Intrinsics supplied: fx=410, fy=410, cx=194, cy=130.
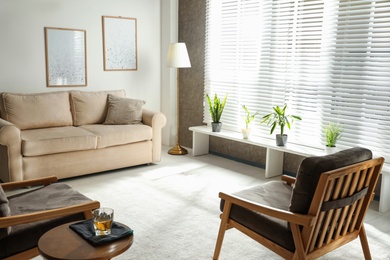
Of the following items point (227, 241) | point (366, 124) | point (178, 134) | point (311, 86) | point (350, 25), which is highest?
point (350, 25)

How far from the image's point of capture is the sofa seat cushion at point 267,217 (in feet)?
7.61

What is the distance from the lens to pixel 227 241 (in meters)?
3.02

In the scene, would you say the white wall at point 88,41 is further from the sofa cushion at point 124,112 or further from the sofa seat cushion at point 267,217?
→ the sofa seat cushion at point 267,217

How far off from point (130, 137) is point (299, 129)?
1.91 meters

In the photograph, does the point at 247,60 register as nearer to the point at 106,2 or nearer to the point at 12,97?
the point at 106,2

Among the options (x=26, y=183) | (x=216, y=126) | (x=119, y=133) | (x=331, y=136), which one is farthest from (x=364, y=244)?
(x=119, y=133)

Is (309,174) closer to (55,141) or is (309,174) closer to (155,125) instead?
(55,141)

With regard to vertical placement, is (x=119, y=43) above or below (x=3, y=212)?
above

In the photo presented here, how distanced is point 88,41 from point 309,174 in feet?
13.2

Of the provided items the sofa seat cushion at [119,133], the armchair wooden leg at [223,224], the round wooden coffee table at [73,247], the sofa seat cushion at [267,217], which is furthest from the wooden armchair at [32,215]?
the sofa seat cushion at [119,133]

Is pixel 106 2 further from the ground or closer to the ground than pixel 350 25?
further from the ground

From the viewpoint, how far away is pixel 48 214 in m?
2.28

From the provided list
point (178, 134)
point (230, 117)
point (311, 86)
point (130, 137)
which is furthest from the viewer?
point (178, 134)

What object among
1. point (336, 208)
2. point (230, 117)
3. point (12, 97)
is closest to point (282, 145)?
point (230, 117)
